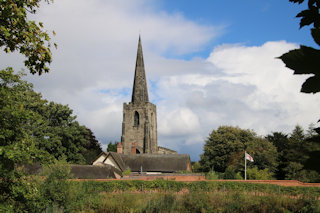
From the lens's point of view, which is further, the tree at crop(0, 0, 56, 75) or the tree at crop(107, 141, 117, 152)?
the tree at crop(107, 141, 117, 152)

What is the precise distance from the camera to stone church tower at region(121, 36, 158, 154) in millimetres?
58062

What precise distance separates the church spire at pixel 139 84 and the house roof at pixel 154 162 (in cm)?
1640

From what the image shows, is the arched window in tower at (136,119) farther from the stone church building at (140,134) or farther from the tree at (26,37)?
the tree at (26,37)

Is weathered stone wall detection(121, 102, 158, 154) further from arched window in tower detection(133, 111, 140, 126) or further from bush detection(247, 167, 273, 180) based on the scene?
bush detection(247, 167, 273, 180)

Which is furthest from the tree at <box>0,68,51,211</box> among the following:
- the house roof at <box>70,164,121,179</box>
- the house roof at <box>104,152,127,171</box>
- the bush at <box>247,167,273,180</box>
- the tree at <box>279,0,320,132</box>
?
the house roof at <box>104,152,127,171</box>

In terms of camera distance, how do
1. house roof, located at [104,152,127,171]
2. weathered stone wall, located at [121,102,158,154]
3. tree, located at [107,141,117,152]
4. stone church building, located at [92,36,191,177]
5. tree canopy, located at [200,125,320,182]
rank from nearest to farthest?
tree canopy, located at [200,125,320,182] < house roof, located at [104,152,127,171] < stone church building, located at [92,36,191,177] < weathered stone wall, located at [121,102,158,154] < tree, located at [107,141,117,152]

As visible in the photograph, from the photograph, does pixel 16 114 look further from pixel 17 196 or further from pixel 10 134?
pixel 17 196

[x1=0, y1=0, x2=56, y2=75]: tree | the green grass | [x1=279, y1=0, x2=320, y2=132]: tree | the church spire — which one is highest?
the church spire

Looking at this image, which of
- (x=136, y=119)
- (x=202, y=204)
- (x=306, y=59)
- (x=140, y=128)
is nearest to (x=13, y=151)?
(x=306, y=59)

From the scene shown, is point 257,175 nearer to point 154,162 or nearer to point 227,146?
point 227,146

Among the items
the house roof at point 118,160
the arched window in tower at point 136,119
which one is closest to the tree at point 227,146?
the house roof at point 118,160

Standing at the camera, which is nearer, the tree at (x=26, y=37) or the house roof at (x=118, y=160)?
the tree at (x=26, y=37)

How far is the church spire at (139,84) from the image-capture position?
61.9 metres

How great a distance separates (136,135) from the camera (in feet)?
193
